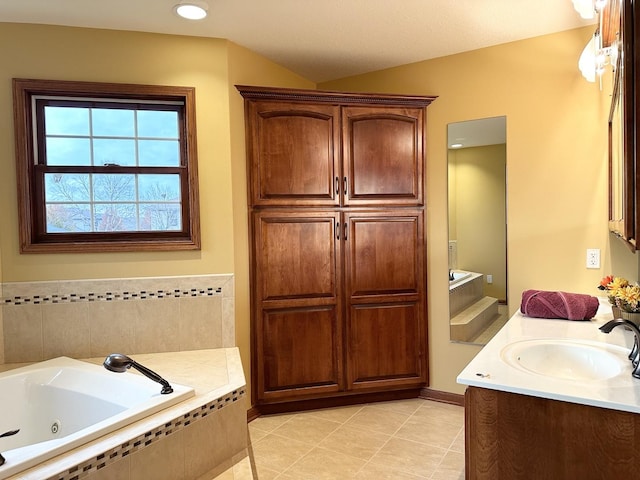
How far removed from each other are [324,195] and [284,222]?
34cm

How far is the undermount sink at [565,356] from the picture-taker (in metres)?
1.75

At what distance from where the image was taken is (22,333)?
259 cm

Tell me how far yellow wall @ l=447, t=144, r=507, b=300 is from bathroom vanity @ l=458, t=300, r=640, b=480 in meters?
1.30

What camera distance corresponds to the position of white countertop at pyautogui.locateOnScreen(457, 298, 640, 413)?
1.33 m

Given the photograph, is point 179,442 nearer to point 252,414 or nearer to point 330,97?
point 252,414

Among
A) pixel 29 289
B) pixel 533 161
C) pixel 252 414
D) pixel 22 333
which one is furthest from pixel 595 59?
pixel 22 333

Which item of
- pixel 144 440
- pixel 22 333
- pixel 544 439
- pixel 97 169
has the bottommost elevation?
pixel 144 440

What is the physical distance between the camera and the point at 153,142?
281cm

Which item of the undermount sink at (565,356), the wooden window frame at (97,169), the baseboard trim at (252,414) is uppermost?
the wooden window frame at (97,169)

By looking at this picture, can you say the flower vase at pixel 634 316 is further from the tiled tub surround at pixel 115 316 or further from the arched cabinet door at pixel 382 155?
the tiled tub surround at pixel 115 316

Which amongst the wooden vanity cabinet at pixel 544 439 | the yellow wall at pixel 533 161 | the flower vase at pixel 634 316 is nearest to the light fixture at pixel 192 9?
the yellow wall at pixel 533 161

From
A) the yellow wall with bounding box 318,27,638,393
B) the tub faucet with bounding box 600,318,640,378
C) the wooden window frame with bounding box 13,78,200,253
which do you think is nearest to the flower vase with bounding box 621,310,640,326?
the tub faucet with bounding box 600,318,640,378

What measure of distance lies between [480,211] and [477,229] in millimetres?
128

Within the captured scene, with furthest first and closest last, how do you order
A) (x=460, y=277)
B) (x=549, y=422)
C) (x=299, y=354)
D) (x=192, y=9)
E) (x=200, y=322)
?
(x=460, y=277)
(x=299, y=354)
(x=200, y=322)
(x=192, y=9)
(x=549, y=422)
